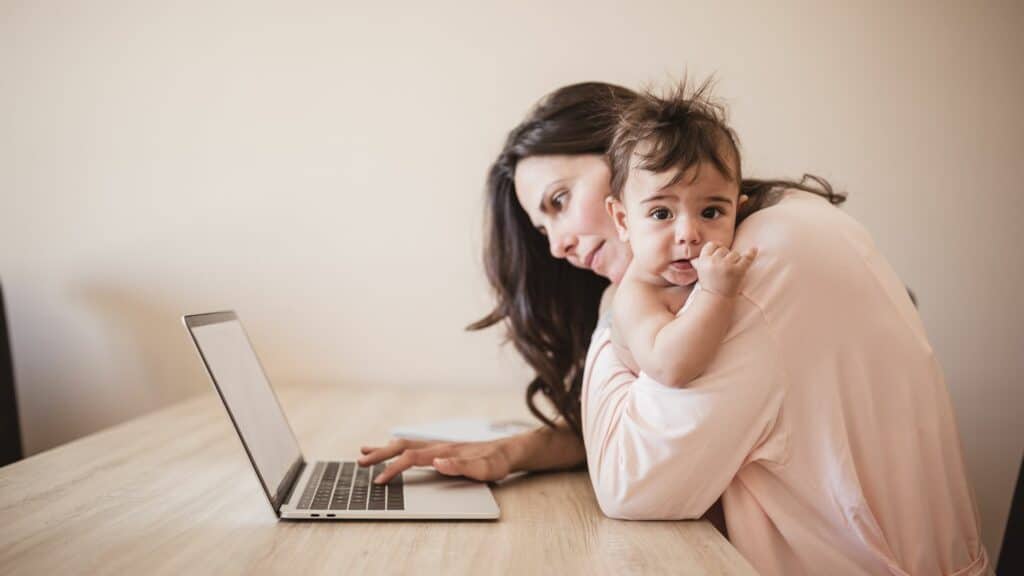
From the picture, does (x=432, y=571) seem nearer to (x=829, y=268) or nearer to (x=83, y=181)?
Answer: (x=829, y=268)

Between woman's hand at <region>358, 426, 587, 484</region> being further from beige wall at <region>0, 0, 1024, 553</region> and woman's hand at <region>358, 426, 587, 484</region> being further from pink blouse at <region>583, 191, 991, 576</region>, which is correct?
beige wall at <region>0, 0, 1024, 553</region>

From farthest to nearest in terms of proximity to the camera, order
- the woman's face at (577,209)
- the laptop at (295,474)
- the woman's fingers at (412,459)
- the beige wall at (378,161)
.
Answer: the beige wall at (378,161) < the woman's face at (577,209) < the woman's fingers at (412,459) < the laptop at (295,474)

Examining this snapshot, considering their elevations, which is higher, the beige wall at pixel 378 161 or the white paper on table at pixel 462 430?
the beige wall at pixel 378 161

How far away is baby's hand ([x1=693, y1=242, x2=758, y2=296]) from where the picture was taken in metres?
0.89

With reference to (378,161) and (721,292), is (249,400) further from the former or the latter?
(378,161)

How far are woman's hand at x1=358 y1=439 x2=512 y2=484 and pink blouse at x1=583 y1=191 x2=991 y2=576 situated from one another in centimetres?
28

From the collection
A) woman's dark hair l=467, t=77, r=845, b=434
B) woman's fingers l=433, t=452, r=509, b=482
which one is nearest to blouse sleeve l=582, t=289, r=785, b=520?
woman's fingers l=433, t=452, r=509, b=482

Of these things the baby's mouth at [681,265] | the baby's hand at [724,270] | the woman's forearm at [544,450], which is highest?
the baby's hand at [724,270]

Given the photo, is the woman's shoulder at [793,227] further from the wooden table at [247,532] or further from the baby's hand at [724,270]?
the wooden table at [247,532]

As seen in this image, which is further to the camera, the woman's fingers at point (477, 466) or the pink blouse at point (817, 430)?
the woman's fingers at point (477, 466)

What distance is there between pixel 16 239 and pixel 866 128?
243cm

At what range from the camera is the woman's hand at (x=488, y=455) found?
46.3 inches

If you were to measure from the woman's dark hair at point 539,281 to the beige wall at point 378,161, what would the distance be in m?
0.52

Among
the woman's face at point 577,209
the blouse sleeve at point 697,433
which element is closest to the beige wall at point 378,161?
the woman's face at point 577,209
